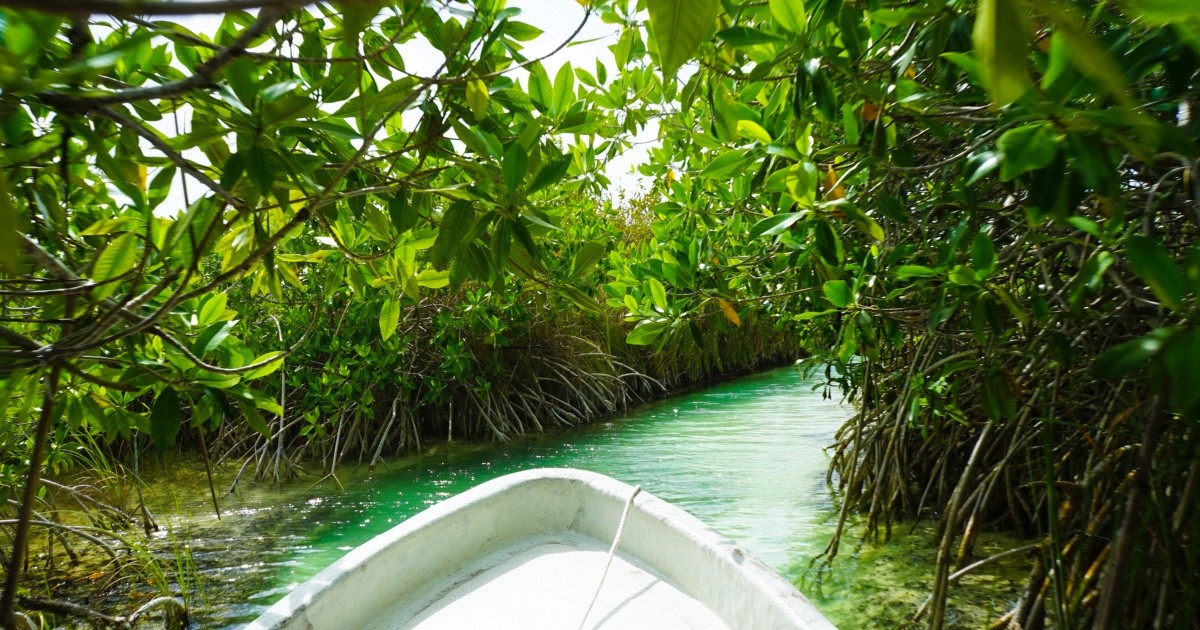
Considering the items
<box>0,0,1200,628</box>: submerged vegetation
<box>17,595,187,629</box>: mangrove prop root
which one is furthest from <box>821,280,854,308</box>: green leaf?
<box>17,595,187,629</box>: mangrove prop root

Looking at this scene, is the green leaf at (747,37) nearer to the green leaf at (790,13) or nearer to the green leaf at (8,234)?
the green leaf at (790,13)

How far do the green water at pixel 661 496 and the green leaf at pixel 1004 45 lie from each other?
8.30ft

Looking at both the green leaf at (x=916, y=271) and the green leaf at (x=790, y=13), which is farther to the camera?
the green leaf at (x=916, y=271)

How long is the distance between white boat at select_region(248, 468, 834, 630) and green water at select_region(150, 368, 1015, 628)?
907mm

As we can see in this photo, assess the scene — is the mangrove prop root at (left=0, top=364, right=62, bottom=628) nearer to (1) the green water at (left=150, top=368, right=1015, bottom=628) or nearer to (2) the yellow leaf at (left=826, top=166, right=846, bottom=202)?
(2) the yellow leaf at (left=826, top=166, right=846, bottom=202)

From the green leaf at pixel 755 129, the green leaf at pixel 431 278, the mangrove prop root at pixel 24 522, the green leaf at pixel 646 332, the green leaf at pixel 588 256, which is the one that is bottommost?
the mangrove prop root at pixel 24 522

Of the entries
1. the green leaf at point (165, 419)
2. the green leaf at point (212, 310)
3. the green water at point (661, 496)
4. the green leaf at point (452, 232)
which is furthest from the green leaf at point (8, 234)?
the green water at point (661, 496)

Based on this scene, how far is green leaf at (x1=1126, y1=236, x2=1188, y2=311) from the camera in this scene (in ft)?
2.68

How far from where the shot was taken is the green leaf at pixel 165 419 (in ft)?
2.97

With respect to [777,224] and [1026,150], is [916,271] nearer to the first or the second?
[777,224]

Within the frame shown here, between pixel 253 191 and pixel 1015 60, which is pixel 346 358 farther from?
pixel 1015 60

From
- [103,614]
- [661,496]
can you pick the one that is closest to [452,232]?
[103,614]

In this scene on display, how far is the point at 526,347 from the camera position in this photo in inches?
262

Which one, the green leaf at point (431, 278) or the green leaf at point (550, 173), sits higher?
the green leaf at point (550, 173)
